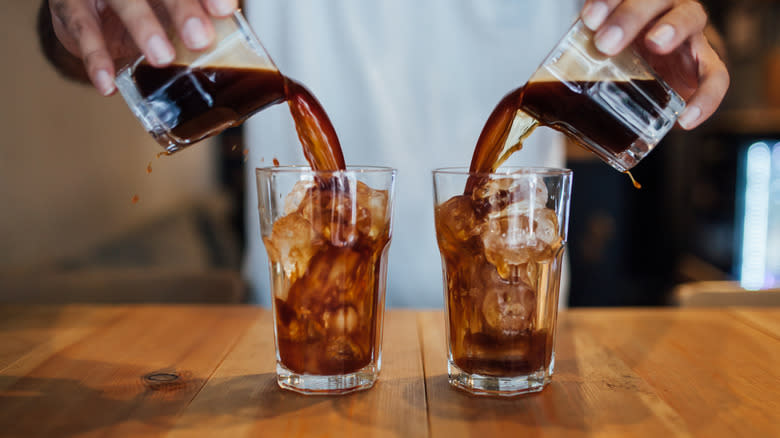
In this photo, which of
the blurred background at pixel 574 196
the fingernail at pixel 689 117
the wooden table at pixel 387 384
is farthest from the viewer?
the blurred background at pixel 574 196

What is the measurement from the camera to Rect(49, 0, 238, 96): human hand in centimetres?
72

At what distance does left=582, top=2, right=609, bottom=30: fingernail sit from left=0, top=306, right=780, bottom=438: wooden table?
1.39ft

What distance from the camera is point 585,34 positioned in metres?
0.76

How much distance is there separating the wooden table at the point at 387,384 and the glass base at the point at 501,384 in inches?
0.6

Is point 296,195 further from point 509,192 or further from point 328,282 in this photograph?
point 509,192

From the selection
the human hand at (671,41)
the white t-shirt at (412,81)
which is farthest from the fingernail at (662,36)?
the white t-shirt at (412,81)

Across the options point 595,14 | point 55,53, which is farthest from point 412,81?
point 595,14

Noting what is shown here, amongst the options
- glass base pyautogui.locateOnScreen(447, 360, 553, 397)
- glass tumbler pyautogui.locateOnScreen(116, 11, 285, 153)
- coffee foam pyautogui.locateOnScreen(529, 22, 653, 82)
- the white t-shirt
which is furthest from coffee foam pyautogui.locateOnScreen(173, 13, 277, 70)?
the white t-shirt

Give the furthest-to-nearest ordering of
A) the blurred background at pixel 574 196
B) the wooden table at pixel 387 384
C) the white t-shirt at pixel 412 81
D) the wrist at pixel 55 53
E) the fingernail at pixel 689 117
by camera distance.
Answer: the blurred background at pixel 574 196 → the white t-shirt at pixel 412 81 → the wrist at pixel 55 53 → the fingernail at pixel 689 117 → the wooden table at pixel 387 384

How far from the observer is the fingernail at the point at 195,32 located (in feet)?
2.36

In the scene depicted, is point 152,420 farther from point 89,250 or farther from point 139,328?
point 89,250

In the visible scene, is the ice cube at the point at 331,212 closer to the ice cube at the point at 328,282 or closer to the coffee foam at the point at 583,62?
the ice cube at the point at 328,282

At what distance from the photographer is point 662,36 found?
0.78 metres

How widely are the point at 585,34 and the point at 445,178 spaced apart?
0.74ft
